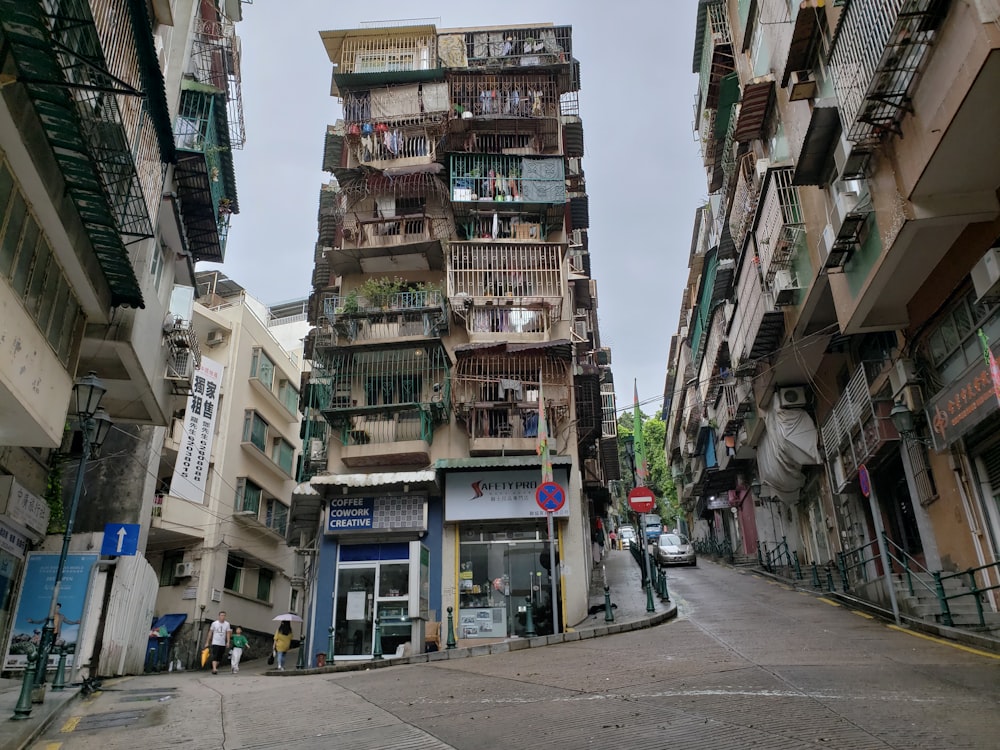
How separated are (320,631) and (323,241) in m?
14.4

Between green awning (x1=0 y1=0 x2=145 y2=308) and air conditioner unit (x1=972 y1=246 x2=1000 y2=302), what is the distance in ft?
41.2

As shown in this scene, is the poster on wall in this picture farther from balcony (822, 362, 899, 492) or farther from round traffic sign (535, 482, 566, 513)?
balcony (822, 362, 899, 492)

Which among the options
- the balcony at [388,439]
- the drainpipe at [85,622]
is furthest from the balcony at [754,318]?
the drainpipe at [85,622]

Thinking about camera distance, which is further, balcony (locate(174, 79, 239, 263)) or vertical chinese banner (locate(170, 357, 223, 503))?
vertical chinese banner (locate(170, 357, 223, 503))

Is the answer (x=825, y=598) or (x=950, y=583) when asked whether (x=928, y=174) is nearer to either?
(x=950, y=583)

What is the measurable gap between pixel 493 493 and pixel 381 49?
17.5 metres

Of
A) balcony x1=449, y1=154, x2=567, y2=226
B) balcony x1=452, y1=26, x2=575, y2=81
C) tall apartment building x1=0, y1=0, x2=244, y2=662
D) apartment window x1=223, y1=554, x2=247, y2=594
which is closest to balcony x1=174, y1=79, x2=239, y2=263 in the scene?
tall apartment building x1=0, y1=0, x2=244, y2=662

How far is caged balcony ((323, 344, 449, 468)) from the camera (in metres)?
21.1

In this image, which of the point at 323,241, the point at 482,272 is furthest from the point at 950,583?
the point at 323,241

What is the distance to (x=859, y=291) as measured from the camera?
13.6 metres

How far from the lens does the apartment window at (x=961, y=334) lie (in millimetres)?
11594

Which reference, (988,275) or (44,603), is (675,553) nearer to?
(988,275)

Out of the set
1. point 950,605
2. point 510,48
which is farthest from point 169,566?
point 950,605

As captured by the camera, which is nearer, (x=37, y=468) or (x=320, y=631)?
(x=37, y=468)
